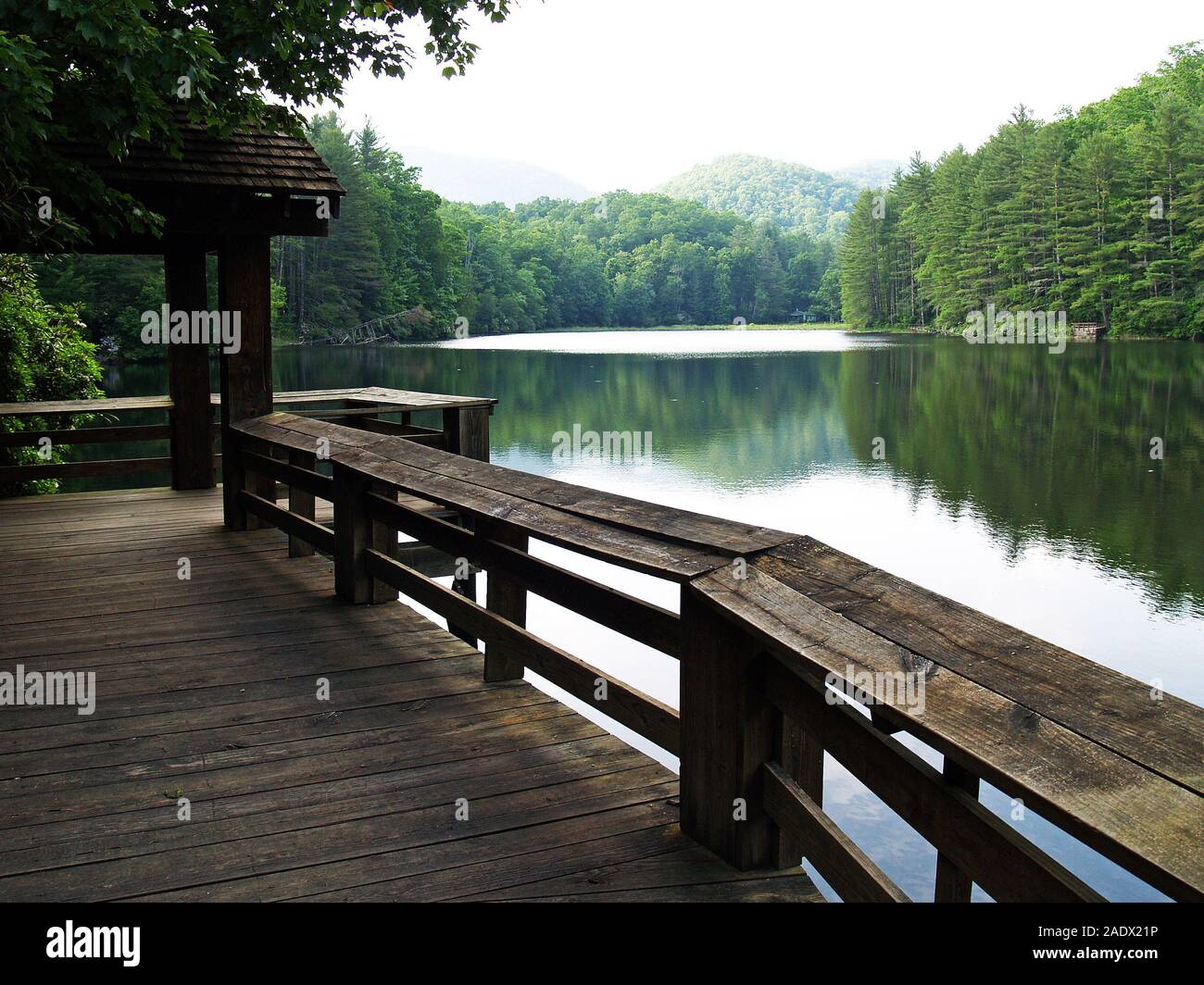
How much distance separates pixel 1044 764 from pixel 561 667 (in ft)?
7.99

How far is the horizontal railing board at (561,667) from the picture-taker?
354 centimetres

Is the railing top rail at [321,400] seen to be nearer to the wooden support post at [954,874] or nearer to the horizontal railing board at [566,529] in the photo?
the horizontal railing board at [566,529]

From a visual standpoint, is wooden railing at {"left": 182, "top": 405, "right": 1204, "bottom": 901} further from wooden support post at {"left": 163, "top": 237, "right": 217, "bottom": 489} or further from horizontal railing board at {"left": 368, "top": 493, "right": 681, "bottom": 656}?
wooden support post at {"left": 163, "top": 237, "right": 217, "bottom": 489}

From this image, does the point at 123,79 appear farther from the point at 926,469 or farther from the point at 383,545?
the point at 926,469

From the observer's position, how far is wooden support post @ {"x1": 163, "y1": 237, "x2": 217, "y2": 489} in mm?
10250

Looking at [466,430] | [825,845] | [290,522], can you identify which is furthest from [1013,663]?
[466,430]

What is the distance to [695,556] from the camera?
3.16m

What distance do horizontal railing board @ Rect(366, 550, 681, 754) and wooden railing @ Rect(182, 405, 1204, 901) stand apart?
0.01 metres

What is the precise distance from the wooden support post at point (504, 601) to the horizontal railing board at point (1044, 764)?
2.15 m

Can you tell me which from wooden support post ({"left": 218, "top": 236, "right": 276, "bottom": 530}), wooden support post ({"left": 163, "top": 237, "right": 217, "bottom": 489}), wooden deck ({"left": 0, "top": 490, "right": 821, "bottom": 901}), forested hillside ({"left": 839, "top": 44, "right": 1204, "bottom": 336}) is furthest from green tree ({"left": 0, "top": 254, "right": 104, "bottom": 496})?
forested hillside ({"left": 839, "top": 44, "right": 1204, "bottom": 336})

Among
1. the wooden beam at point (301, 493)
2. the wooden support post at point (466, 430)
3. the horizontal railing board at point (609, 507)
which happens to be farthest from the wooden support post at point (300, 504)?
the wooden support post at point (466, 430)

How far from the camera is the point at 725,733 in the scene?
301 centimetres

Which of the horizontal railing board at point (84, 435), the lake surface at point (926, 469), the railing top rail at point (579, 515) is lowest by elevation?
the lake surface at point (926, 469)
